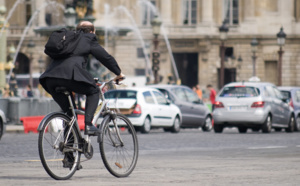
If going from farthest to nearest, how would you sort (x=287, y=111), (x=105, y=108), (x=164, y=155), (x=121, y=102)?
(x=287, y=111), (x=121, y=102), (x=164, y=155), (x=105, y=108)

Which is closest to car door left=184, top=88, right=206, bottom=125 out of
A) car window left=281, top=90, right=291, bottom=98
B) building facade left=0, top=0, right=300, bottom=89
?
car window left=281, top=90, right=291, bottom=98

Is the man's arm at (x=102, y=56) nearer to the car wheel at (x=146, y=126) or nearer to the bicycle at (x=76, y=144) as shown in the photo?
the bicycle at (x=76, y=144)

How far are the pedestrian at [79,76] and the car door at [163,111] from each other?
1614 cm

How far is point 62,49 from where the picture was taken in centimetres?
938

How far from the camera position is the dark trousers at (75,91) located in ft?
30.8

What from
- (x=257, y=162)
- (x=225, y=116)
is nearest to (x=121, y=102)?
(x=225, y=116)

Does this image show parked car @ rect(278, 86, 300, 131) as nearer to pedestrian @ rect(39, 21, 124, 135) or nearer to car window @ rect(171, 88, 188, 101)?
car window @ rect(171, 88, 188, 101)

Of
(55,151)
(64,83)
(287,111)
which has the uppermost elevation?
(64,83)

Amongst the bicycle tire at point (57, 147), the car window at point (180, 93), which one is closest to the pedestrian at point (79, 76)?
the bicycle tire at point (57, 147)

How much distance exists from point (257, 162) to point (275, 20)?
59094mm

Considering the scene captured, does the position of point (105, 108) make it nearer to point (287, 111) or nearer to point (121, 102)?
point (121, 102)

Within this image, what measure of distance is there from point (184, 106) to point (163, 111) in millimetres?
2122

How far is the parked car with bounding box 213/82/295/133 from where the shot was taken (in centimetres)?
2517

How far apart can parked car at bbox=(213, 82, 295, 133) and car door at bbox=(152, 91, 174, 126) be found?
4.23 feet
